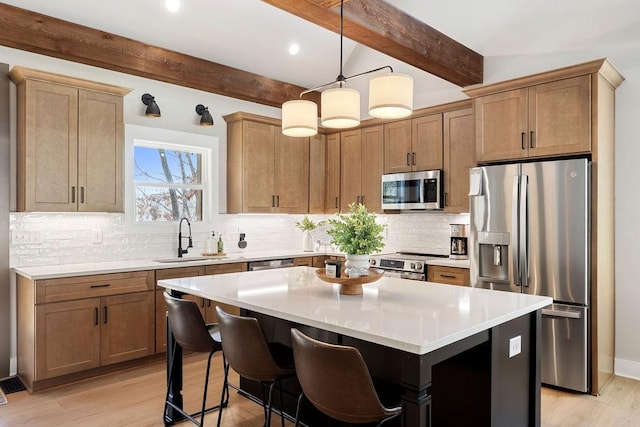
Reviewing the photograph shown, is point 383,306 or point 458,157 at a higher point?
point 458,157

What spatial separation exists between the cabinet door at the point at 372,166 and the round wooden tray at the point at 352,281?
288cm

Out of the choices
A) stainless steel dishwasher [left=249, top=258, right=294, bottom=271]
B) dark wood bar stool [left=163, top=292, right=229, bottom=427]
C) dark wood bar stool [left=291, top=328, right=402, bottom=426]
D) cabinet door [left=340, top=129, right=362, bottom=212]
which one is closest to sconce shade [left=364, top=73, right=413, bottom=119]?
dark wood bar stool [left=291, top=328, right=402, bottom=426]

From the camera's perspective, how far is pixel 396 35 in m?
3.59

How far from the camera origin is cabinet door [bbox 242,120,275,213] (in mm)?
5176

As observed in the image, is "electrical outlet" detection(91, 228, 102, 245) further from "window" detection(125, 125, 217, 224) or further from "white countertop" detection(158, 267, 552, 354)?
"white countertop" detection(158, 267, 552, 354)

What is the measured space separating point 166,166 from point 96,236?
40.6 inches

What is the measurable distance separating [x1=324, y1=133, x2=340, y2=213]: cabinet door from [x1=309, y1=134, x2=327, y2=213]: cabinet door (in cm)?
5

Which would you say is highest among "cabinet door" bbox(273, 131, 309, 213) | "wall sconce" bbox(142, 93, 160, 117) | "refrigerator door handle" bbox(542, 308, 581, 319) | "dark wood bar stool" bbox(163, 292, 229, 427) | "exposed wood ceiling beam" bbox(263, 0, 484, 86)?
"exposed wood ceiling beam" bbox(263, 0, 484, 86)

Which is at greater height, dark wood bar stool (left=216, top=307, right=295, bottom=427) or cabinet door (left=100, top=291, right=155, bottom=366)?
dark wood bar stool (left=216, top=307, right=295, bottom=427)

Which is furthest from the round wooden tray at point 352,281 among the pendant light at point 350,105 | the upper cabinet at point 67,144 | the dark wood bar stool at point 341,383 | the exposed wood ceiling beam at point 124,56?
the exposed wood ceiling beam at point 124,56

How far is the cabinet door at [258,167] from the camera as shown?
518 cm

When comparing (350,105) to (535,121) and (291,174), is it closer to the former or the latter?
(535,121)

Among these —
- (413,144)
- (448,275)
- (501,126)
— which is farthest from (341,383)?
(413,144)

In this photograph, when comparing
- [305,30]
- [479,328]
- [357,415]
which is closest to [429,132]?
[305,30]
